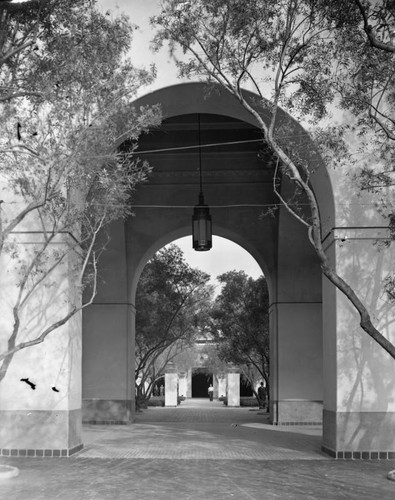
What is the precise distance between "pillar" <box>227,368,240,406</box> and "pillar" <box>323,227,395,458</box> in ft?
76.1

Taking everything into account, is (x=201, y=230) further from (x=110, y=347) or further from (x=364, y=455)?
(x=110, y=347)

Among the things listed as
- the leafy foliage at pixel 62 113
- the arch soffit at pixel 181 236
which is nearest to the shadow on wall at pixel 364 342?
the leafy foliage at pixel 62 113

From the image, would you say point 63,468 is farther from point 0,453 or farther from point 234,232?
point 234,232

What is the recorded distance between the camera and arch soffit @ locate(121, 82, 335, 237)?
37.1 feet

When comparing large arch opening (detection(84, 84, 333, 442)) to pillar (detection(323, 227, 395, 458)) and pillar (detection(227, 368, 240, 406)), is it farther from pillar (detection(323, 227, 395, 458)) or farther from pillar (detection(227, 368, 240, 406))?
pillar (detection(227, 368, 240, 406))

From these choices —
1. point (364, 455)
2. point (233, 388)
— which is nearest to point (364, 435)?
point (364, 455)

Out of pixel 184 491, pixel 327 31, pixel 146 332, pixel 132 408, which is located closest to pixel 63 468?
pixel 184 491

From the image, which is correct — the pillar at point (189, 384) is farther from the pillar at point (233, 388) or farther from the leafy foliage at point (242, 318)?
the leafy foliage at point (242, 318)

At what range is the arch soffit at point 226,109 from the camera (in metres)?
11.3

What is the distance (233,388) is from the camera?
34750mm

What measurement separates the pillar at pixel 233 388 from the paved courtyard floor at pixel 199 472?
20.6 m

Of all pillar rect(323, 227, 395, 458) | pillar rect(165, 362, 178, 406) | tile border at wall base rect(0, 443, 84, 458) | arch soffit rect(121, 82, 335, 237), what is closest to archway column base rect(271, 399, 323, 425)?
pillar rect(323, 227, 395, 458)

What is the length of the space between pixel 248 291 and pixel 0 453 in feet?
50.5

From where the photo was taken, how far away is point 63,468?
991cm
